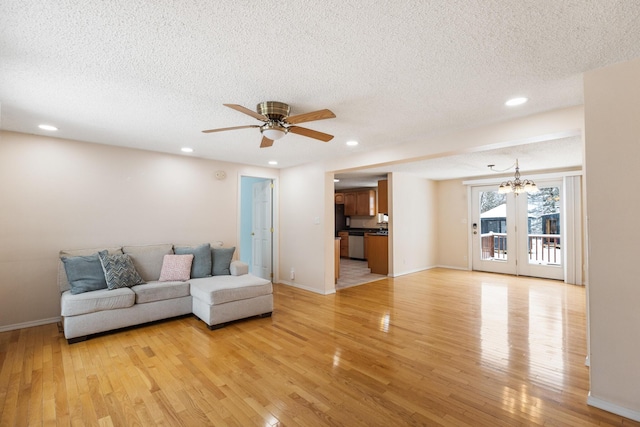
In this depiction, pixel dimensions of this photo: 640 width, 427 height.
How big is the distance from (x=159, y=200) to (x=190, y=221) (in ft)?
1.89

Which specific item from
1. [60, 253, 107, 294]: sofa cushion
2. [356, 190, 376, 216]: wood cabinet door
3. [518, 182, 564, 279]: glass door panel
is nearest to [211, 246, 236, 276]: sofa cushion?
[60, 253, 107, 294]: sofa cushion

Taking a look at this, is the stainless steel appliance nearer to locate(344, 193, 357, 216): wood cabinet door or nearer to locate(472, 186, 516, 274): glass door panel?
locate(344, 193, 357, 216): wood cabinet door

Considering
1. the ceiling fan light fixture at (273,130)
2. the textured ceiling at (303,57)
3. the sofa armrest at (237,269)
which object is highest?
the textured ceiling at (303,57)

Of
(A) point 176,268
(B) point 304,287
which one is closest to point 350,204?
(B) point 304,287

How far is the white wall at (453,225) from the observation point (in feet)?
24.7

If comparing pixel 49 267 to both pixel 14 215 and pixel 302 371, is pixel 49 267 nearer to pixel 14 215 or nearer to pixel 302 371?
pixel 14 215

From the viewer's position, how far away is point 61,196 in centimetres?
384

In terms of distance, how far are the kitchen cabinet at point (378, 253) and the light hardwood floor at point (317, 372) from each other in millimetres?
2644

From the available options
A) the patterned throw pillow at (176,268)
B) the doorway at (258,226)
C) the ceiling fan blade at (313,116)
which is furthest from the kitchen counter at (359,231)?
the ceiling fan blade at (313,116)

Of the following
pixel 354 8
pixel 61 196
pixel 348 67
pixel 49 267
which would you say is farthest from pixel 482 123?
pixel 49 267

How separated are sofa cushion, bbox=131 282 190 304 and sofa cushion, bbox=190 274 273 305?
0.13 m

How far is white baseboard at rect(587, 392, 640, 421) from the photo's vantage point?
192 cm

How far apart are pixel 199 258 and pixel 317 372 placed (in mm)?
2616

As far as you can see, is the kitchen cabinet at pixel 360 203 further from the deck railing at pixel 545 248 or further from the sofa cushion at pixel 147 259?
the sofa cushion at pixel 147 259
